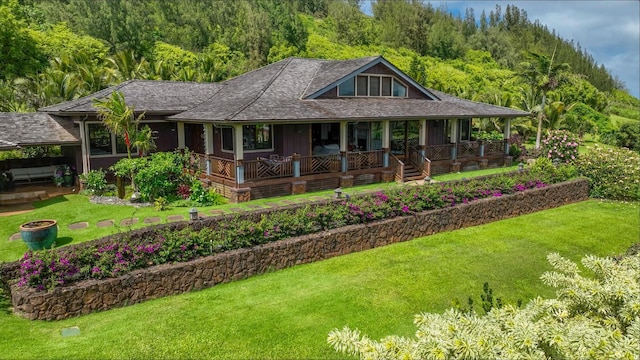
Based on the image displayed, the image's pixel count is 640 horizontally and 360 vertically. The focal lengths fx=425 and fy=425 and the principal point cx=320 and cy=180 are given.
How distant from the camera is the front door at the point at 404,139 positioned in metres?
22.1

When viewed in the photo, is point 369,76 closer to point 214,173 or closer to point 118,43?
point 214,173

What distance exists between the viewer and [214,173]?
1775 centimetres

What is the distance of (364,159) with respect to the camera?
1978 centimetres

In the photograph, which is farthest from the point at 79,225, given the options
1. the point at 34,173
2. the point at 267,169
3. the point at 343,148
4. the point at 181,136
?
the point at 343,148

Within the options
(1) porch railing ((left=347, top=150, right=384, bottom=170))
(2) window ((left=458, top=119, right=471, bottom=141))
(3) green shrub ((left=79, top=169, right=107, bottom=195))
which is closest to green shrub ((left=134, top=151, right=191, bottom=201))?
(3) green shrub ((left=79, top=169, right=107, bottom=195))

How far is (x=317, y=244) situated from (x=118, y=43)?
154 feet

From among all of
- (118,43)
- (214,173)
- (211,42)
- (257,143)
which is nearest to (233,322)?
(214,173)

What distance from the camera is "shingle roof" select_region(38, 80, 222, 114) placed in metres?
17.9

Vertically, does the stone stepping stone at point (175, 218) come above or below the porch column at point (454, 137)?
below

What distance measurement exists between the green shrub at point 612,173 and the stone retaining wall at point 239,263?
22.2 feet

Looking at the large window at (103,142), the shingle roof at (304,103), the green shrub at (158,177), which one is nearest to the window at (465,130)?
the shingle roof at (304,103)

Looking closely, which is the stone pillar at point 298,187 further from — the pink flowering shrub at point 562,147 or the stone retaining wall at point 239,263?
the pink flowering shrub at point 562,147

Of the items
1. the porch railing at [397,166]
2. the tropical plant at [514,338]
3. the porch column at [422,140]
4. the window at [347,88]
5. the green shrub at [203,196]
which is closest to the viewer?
the tropical plant at [514,338]

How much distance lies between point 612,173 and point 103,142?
77.4ft
